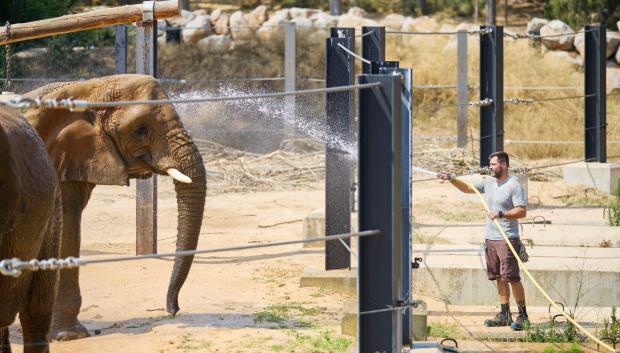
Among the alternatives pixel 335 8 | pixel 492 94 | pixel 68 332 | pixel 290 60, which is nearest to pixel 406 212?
pixel 68 332

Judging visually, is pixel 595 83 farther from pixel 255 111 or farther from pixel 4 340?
pixel 4 340

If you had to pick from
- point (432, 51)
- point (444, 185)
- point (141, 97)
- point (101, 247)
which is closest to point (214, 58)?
point (432, 51)

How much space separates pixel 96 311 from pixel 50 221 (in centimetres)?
321

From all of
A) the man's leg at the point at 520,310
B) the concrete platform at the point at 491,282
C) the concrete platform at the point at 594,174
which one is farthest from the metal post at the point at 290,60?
the man's leg at the point at 520,310

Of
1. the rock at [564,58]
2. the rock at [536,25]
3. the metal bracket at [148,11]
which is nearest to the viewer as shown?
the metal bracket at [148,11]

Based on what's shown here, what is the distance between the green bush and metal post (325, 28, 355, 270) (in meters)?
20.5

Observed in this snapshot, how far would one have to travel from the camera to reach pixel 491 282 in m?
10.1

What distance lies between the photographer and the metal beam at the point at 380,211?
5.21 meters

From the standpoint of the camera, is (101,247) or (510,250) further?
(101,247)

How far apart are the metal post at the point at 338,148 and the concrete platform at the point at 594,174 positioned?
21.5 feet

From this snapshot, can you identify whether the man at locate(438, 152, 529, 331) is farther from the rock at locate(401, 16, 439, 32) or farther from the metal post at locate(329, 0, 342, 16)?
the metal post at locate(329, 0, 342, 16)

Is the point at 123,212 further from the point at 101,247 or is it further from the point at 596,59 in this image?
the point at 596,59

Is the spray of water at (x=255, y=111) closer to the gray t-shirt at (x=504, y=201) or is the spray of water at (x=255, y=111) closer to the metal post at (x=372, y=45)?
the metal post at (x=372, y=45)

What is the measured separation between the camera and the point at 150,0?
10.5m
